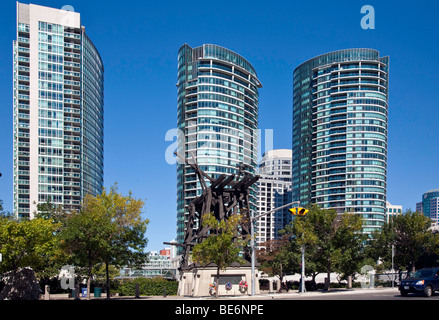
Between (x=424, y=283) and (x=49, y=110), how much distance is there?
4519 inches

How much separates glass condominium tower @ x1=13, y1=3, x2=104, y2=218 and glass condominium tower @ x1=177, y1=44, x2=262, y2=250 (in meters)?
29.2

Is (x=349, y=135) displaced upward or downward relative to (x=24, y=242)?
upward

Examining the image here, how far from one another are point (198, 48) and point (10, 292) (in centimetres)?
11988

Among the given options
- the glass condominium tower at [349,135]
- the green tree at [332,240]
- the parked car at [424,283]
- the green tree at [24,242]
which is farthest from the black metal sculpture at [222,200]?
the glass condominium tower at [349,135]

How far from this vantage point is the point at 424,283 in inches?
1008

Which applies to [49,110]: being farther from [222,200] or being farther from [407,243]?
[407,243]

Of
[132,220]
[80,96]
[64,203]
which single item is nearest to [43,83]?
[80,96]

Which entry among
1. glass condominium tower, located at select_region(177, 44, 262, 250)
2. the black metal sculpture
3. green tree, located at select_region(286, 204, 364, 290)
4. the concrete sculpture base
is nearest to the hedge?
the black metal sculpture

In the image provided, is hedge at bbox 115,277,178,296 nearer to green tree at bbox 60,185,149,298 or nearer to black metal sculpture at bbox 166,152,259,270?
black metal sculpture at bbox 166,152,259,270

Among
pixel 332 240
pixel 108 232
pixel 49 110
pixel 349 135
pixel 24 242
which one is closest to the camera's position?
pixel 24 242

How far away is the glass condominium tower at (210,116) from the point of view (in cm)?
14012

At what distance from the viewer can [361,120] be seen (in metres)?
160

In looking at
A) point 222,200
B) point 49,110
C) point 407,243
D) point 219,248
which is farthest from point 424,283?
point 49,110

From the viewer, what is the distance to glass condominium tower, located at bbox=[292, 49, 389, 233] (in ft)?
512
